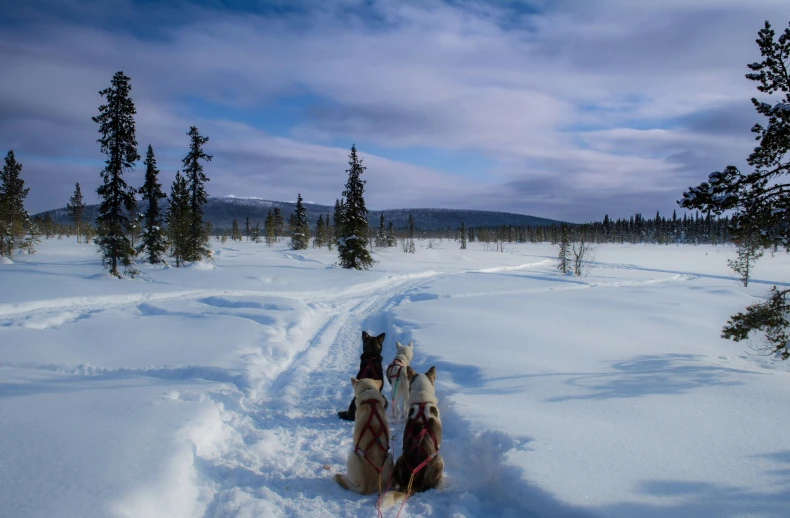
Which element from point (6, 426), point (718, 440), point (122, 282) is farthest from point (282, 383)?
point (122, 282)

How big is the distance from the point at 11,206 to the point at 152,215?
17.4 meters

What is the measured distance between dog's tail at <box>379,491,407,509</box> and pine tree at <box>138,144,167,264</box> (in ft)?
124

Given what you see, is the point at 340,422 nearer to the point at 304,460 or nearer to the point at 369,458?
the point at 304,460

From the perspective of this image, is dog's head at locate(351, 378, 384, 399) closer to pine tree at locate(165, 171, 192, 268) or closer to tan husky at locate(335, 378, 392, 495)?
tan husky at locate(335, 378, 392, 495)

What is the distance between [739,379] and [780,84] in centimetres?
542

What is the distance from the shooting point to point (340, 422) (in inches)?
228

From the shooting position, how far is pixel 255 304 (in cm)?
1619

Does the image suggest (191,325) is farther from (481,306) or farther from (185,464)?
(481,306)

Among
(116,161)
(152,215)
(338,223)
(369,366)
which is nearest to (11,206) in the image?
(152,215)

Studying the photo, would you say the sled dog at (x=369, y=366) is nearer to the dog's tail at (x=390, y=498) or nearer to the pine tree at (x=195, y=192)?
the dog's tail at (x=390, y=498)

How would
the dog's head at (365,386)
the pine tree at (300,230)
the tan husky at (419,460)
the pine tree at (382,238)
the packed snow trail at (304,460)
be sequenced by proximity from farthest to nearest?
the pine tree at (382,238) → the pine tree at (300,230) → the dog's head at (365,386) → the tan husky at (419,460) → the packed snow trail at (304,460)

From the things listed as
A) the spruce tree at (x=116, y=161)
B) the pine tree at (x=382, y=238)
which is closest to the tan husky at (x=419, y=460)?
the spruce tree at (x=116, y=161)

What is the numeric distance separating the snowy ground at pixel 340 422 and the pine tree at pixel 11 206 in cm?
3367

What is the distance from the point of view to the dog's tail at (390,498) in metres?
3.73
